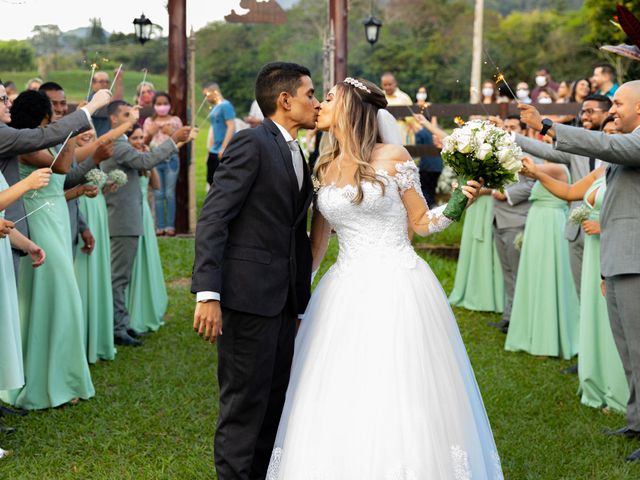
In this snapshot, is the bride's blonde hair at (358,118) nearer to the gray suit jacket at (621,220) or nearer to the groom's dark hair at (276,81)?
the groom's dark hair at (276,81)

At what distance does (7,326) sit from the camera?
5.64 m

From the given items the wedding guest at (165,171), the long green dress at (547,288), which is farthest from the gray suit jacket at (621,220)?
the wedding guest at (165,171)

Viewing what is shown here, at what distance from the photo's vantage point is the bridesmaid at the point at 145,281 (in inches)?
357

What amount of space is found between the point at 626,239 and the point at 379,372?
2.15m

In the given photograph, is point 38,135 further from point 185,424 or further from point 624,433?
point 624,433

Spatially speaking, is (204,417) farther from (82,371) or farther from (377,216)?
(377,216)

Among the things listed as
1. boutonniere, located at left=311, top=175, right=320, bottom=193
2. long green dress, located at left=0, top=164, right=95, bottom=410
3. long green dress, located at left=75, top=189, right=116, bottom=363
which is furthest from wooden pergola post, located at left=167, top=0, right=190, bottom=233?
boutonniere, located at left=311, top=175, right=320, bottom=193

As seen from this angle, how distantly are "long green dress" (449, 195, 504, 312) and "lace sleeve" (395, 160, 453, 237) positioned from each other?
5796 mm

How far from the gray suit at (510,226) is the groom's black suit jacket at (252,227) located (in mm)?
5050

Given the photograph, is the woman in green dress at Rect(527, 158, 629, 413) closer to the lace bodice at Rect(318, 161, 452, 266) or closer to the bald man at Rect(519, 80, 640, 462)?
the bald man at Rect(519, 80, 640, 462)

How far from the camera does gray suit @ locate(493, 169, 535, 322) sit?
30.1 ft

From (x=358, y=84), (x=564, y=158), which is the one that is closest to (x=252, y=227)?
(x=358, y=84)

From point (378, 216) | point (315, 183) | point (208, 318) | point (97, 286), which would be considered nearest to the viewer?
point (208, 318)

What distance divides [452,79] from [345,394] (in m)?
32.4
